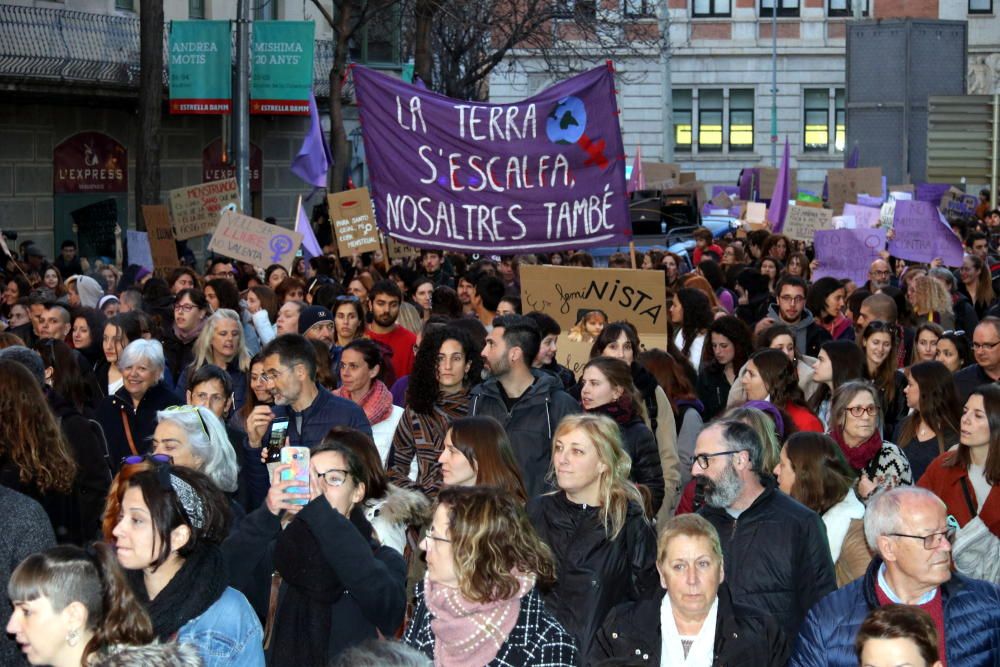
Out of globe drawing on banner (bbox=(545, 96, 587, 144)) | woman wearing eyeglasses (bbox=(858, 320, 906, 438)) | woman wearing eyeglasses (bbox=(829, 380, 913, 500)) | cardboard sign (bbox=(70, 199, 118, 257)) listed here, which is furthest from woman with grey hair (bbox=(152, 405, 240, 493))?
cardboard sign (bbox=(70, 199, 118, 257))

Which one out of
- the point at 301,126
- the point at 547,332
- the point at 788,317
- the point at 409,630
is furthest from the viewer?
the point at 301,126

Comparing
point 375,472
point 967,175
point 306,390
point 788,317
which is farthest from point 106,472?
point 967,175

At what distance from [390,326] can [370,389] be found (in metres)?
2.21

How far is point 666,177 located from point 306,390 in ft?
84.9

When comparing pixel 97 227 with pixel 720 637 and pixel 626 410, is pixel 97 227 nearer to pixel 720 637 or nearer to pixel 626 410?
pixel 626 410

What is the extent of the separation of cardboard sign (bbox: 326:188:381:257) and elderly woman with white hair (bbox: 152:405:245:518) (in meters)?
10.5

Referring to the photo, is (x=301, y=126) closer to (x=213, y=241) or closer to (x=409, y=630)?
(x=213, y=241)

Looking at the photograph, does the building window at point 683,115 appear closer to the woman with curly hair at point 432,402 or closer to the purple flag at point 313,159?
the purple flag at point 313,159

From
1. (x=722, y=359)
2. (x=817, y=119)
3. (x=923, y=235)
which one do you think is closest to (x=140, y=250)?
(x=923, y=235)

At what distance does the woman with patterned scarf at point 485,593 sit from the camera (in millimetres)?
4719

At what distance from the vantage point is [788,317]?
1150cm

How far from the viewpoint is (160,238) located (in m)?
17.0

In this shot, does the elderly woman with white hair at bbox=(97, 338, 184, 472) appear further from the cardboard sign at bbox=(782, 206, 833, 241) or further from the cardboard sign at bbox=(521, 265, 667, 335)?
the cardboard sign at bbox=(782, 206, 833, 241)

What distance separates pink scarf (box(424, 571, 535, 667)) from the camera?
471 centimetres
